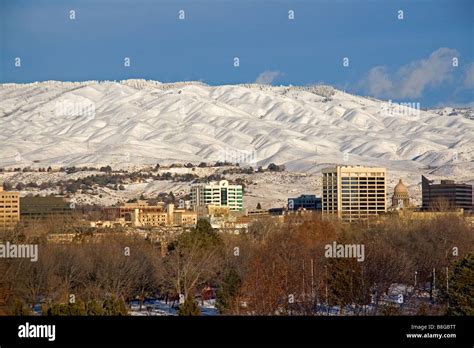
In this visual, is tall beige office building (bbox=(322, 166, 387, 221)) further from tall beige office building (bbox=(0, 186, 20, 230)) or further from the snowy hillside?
the snowy hillside

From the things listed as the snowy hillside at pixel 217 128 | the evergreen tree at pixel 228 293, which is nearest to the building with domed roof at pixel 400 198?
the snowy hillside at pixel 217 128

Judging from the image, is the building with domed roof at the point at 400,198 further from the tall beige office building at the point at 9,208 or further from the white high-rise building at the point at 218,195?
the tall beige office building at the point at 9,208

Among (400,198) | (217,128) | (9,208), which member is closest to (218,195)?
(400,198)

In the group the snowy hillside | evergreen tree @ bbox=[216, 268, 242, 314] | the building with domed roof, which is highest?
the snowy hillside

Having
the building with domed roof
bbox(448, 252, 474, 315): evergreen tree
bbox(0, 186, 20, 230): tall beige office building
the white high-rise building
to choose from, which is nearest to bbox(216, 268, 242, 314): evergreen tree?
bbox(448, 252, 474, 315): evergreen tree

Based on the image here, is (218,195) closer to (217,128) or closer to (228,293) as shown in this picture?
(217,128)
